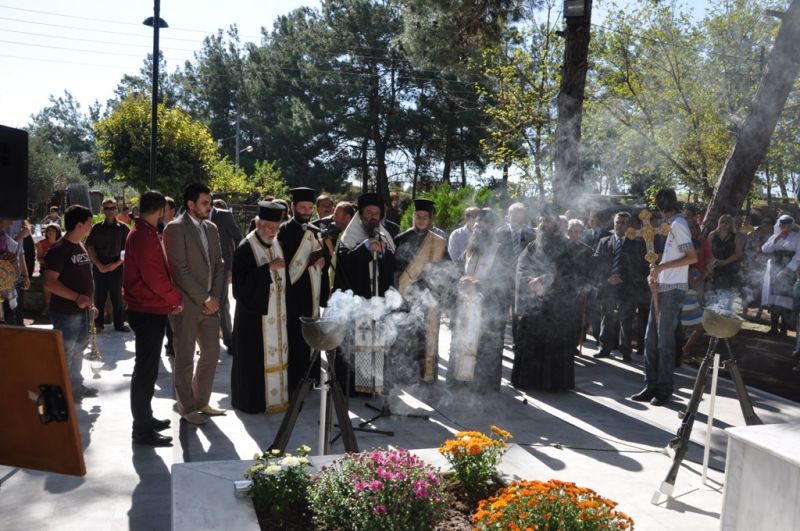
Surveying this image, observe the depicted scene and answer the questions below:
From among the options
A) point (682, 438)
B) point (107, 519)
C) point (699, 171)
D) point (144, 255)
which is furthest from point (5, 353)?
A: point (699, 171)

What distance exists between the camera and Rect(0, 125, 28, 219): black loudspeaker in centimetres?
312

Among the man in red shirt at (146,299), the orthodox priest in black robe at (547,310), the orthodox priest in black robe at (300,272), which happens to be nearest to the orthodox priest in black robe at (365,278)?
the orthodox priest in black robe at (300,272)

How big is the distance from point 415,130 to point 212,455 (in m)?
27.7

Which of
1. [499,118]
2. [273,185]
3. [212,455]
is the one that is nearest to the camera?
Result: [212,455]

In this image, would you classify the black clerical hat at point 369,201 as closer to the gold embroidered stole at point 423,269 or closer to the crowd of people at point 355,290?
the crowd of people at point 355,290

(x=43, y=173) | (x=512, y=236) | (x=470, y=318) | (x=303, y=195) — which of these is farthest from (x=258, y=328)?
(x=43, y=173)

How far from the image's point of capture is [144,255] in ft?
16.6

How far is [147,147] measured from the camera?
61.8 feet

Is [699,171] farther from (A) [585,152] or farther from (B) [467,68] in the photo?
(B) [467,68]

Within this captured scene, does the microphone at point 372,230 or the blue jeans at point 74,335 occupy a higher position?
the microphone at point 372,230

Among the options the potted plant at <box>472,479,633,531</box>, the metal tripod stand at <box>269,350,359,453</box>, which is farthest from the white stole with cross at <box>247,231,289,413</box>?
the potted plant at <box>472,479,633,531</box>

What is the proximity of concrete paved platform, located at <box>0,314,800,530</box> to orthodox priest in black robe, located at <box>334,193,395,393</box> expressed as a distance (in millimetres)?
325

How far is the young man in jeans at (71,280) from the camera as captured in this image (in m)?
5.70

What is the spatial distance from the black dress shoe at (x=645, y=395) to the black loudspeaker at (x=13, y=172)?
19.2 ft
